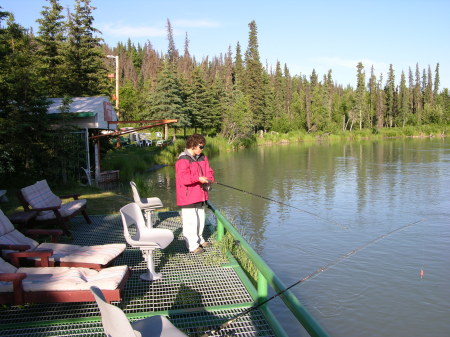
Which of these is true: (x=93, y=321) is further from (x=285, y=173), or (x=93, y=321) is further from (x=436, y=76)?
(x=436, y=76)

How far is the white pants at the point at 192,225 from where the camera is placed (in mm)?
6340

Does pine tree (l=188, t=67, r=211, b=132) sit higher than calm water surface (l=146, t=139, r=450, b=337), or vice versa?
pine tree (l=188, t=67, r=211, b=132)

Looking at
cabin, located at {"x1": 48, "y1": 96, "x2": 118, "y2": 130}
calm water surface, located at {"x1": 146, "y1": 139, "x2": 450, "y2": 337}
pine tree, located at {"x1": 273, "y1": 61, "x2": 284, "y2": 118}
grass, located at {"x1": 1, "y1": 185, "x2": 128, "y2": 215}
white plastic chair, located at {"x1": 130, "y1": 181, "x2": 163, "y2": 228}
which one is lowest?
calm water surface, located at {"x1": 146, "y1": 139, "x2": 450, "y2": 337}

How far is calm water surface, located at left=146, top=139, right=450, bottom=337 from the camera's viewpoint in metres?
6.73

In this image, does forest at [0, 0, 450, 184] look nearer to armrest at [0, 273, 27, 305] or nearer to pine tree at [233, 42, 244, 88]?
pine tree at [233, 42, 244, 88]

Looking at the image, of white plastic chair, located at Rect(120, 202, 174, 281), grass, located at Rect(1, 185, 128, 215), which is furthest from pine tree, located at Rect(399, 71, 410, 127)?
white plastic chair, located at Rect(120, 202, 174, 281)

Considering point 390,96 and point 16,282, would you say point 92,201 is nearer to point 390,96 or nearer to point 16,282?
point 16,282

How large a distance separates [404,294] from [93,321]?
5561mm

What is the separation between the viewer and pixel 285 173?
2502 cm

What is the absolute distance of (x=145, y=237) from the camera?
5.79 m

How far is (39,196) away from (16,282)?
420 centimetres

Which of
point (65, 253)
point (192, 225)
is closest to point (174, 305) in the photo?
point (65, 253)

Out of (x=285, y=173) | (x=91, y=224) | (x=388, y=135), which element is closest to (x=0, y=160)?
(x=91, y=224)

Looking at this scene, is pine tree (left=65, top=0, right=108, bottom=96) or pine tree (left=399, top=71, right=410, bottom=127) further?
pine tree (left=399, top=71, right=410, bottom=127)
